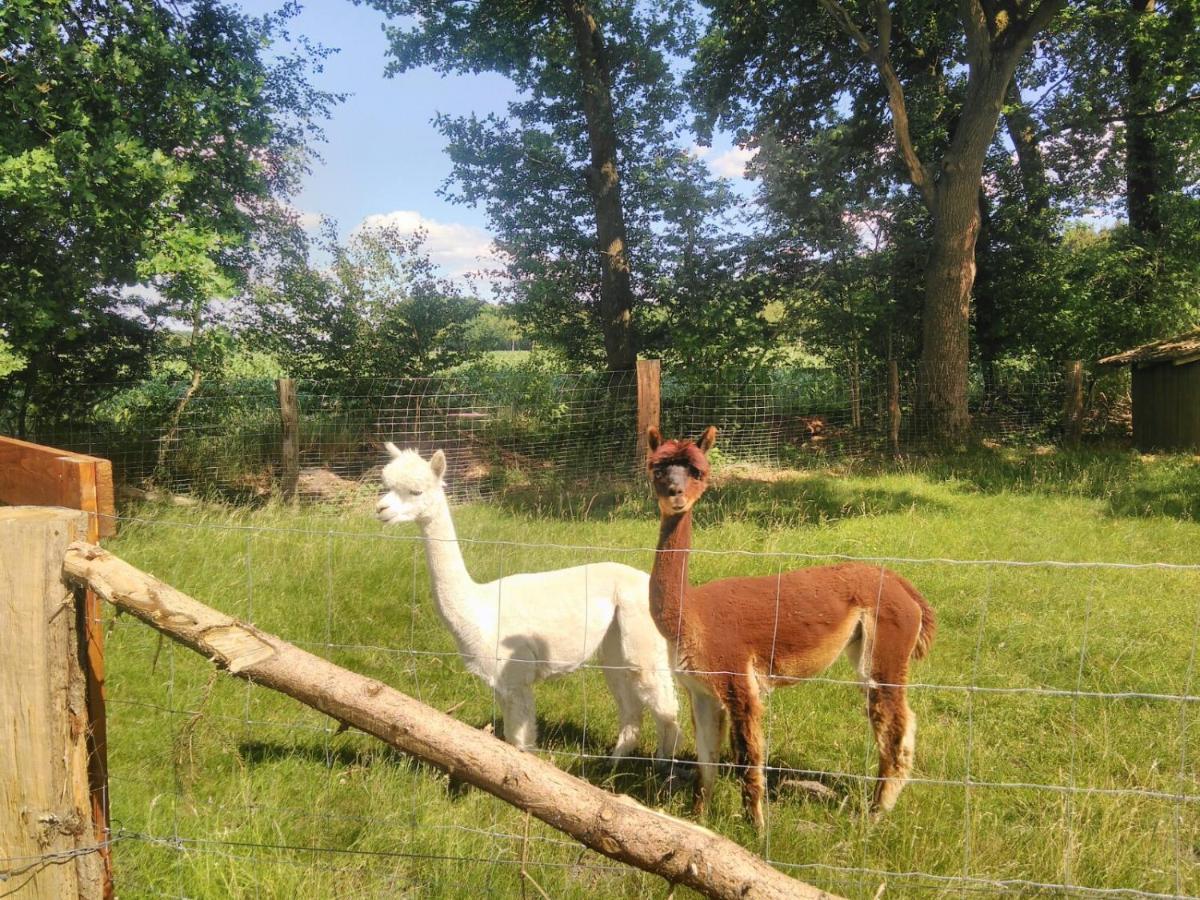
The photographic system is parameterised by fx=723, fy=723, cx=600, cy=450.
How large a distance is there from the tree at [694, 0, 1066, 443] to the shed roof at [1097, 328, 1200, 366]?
309cm

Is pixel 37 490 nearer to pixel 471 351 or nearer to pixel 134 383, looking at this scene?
pixel 134 383

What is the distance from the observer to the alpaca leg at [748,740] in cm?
287

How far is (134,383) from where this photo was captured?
32.0ft

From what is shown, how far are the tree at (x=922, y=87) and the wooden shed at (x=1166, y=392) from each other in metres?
3.28

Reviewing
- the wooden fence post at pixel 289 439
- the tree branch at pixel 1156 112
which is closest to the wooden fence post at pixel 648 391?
the wooden fence post at pixel 289 439

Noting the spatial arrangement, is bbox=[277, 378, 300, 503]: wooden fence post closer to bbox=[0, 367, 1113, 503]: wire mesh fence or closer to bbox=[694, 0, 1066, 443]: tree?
bbox=[0, 367, 1113, 503]: wire mesh fence

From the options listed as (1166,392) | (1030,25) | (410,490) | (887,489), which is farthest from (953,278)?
(410,490)

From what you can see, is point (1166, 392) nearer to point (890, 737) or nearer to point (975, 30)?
point (975, 30)

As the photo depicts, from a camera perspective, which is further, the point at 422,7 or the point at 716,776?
the point at 422,7

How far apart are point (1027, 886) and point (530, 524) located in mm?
5511

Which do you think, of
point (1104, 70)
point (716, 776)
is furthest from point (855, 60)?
point (716, 776)

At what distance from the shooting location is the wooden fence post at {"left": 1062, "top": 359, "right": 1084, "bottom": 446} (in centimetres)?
1323

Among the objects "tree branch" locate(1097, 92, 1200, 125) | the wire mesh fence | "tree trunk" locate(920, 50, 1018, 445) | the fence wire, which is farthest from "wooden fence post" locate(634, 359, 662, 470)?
"tree branch" locate(1097, 92, 1200, 125)

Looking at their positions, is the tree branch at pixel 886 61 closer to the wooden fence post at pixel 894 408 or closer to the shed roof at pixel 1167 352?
the wooden fence post at pixel 894 408
